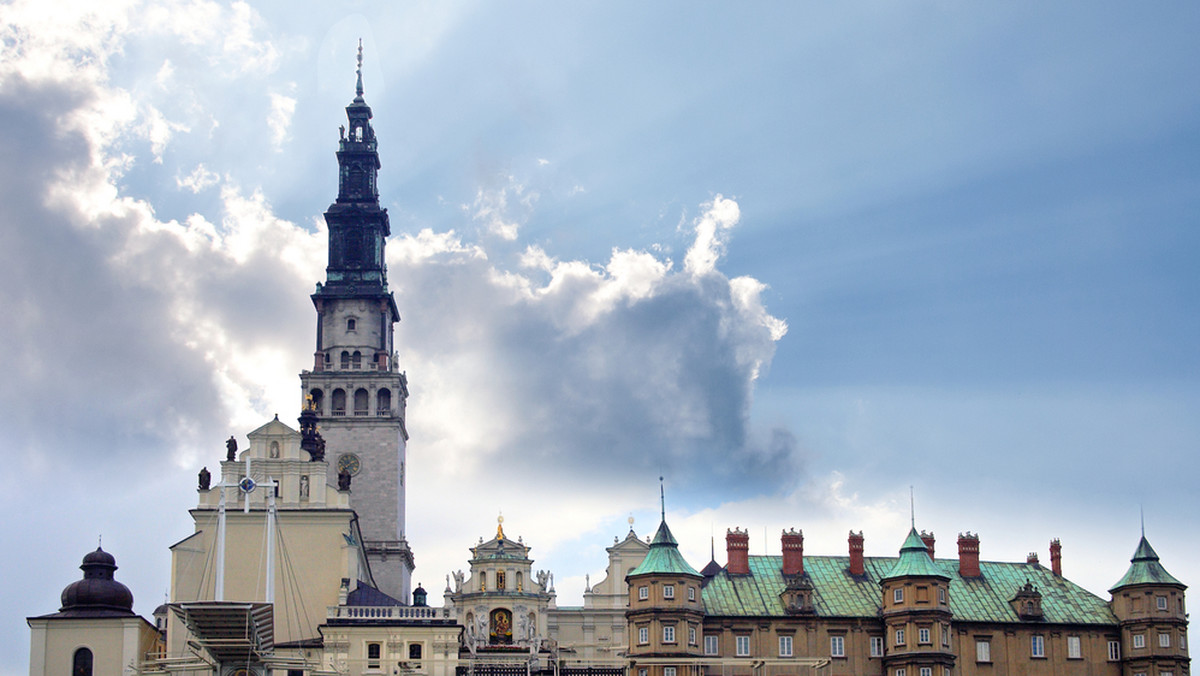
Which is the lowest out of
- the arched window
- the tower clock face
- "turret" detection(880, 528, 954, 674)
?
the arched window

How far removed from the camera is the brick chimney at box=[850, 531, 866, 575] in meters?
109

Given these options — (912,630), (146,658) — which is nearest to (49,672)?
(146,658)

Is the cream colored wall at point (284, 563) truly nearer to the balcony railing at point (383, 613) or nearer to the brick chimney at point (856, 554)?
the balcony railing at point (383, 613)

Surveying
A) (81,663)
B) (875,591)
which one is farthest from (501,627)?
(81,663)

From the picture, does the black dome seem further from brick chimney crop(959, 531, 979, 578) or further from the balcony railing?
brick chimney crop(959, 531, 979, 578)

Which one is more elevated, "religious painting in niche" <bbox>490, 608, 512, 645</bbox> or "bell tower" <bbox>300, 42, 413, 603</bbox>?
"bell tower" <bbox>300, 42, 413, 603</bbox>

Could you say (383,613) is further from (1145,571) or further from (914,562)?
(1145,571)

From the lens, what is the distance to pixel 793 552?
108375 millimetres

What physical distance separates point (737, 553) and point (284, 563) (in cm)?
2956

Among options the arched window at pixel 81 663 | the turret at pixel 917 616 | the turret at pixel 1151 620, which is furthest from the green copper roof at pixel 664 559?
the arched window at pixel 81 663

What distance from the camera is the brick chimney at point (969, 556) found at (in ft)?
361

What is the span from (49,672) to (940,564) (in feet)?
189

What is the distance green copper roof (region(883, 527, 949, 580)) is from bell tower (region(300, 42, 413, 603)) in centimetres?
4256

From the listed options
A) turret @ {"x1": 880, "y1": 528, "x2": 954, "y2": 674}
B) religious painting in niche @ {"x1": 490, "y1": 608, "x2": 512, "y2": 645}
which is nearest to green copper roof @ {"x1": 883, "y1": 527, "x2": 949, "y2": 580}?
turret @ {"x1": 880, "y1": 528, "x2": 954, "y2": 674}
